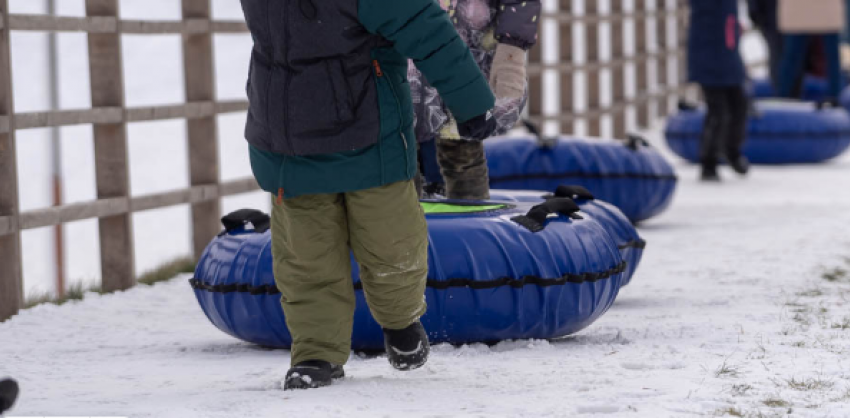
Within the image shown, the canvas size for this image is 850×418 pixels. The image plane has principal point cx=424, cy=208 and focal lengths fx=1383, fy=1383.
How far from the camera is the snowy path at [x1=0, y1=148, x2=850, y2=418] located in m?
2.86

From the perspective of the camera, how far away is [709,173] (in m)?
9.11

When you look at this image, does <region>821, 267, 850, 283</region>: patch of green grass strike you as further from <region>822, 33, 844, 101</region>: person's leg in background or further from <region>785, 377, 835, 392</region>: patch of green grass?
<region>822, 33, 844, 101</region>: person's leg in background

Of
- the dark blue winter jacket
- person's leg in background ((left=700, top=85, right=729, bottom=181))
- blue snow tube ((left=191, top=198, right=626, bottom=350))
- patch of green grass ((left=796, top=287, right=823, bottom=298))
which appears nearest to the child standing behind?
blue snow tube ((left=191, top=198, right=626, bottom=350))

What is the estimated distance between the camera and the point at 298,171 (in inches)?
118

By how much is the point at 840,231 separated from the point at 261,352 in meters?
3.43

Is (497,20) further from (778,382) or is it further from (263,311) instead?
(778,382)

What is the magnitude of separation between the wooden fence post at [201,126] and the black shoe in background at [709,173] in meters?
4.26

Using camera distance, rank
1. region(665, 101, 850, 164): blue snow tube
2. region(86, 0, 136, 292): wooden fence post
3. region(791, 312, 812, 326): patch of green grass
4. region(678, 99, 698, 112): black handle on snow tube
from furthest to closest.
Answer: region(665, 101, 850, 164): blue snow tube < region(678, 99, 698, 112): black handle on snow tube < region(86, 0, 136, 292): wooden fence post < region(791, 312, 812, 326): patch of green grass

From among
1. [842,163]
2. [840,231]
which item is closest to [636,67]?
[842,163]

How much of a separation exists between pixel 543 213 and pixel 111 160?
6.42 feet

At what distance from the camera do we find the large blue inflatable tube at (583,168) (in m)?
6.42

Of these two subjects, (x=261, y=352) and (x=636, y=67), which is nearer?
(x=261, y=352)

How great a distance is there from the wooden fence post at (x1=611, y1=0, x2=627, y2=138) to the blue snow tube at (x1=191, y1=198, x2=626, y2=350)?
8537 millimetres

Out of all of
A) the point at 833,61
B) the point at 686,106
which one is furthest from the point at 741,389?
the point at 833,61
